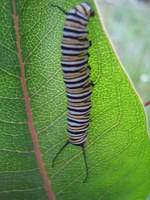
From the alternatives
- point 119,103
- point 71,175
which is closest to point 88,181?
point 71,175

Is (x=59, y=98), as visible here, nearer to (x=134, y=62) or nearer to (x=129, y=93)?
(x=129, y=93)

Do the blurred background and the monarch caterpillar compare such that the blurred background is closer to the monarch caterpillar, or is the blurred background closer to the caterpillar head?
the monarch caterpillar

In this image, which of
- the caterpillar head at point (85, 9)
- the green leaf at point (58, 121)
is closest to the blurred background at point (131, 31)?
the green leaf at point (58, 121)

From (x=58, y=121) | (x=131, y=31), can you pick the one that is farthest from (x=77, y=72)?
(x=131, y=31)

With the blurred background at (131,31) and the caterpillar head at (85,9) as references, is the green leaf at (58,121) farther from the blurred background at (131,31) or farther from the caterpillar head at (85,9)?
the blurred background at (131,31)

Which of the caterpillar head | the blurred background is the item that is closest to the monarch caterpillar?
the caterpillar head

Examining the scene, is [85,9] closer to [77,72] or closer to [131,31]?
[77,72]
